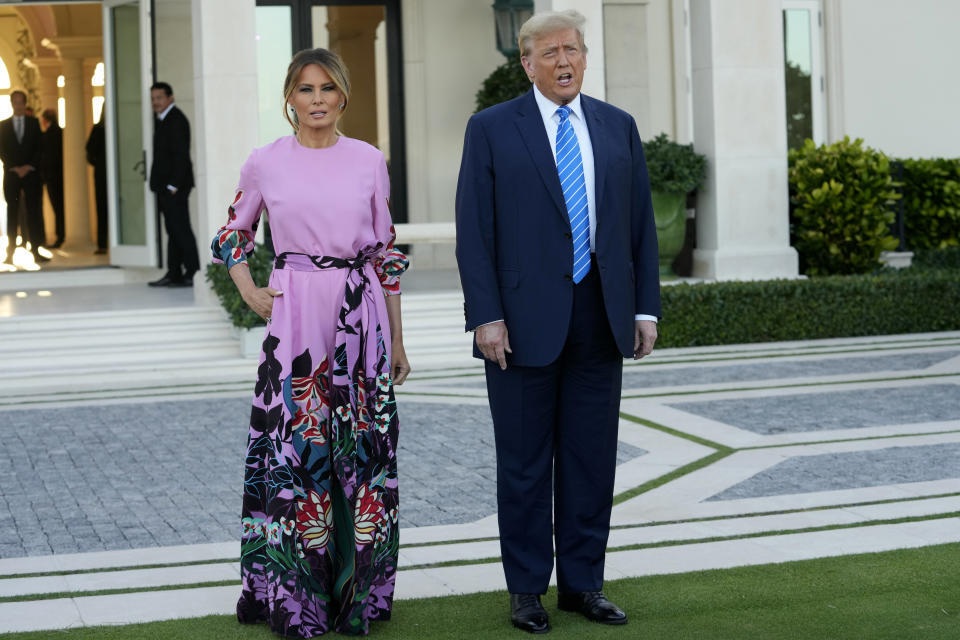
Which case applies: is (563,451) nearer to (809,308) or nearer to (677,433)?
(677,433)

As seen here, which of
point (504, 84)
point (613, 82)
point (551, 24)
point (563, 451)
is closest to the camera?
point (551, 24)

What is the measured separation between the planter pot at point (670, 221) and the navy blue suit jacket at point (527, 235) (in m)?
8.41

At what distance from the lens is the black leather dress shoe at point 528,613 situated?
4.13m

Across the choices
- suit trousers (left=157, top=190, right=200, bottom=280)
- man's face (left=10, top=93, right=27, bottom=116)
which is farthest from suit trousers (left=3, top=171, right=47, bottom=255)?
suit trousers (left=157, top=190, right=200, bottom=280)

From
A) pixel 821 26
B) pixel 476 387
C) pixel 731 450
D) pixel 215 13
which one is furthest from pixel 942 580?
pixel 821 26

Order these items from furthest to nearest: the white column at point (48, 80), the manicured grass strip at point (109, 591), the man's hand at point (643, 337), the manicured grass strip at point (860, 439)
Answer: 1. the white column at point (48, 80)
2. the manicured grass strip at point (860, 439)
3. the manicured grass strip at point (109, 591)
4. the man's hand at point (643, 337)

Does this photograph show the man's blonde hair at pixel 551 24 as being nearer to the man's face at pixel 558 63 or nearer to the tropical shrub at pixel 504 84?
the man's face at pixel 558 63

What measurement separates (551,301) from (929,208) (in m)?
11.1

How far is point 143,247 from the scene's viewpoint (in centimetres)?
1423

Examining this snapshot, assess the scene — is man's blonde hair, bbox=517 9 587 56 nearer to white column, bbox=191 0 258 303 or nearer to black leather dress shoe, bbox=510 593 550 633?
black leather dress shoe, bbox=510 593 550 633

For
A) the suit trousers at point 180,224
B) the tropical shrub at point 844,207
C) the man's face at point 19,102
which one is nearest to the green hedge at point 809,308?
the tropical shrub at point 844,207

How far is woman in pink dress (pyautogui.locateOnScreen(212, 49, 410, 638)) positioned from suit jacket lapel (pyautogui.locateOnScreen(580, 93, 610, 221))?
2.19 ft

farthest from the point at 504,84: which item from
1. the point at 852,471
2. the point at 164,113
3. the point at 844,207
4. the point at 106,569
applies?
the point at 106,569

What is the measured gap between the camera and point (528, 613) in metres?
4.16
